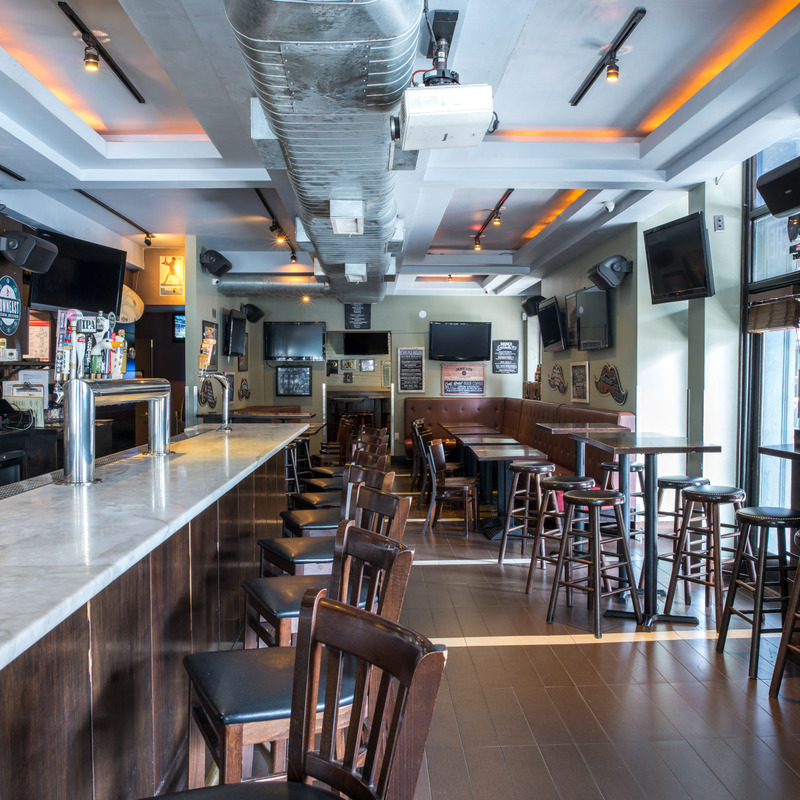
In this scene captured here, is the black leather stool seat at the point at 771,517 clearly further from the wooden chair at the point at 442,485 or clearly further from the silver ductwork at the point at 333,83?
the wooden chair at the point at 442,485

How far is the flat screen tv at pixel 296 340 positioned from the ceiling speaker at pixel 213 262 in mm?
→ 2729

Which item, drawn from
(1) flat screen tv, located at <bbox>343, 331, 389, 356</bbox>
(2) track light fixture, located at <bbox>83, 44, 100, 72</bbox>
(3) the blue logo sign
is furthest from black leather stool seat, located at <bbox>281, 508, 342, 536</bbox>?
(1) flat screen tv, located at <bbox>343, 331, 389, 356</bbox>

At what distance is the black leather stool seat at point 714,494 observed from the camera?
343 cm

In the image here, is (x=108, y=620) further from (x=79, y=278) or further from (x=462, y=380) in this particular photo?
(x=462, y=380)

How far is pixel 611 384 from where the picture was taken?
22.0 feet

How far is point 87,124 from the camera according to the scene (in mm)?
4500

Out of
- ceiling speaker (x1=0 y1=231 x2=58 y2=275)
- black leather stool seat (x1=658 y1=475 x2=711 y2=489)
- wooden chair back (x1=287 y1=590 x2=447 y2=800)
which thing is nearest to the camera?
wooden chair back (x1=287 y1=590 x2=447 y2=800)

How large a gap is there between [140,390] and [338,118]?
1.54 meters

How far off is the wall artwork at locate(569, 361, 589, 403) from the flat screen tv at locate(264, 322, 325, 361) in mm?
4734

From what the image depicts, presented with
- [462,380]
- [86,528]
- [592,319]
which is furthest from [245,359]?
[86,528]

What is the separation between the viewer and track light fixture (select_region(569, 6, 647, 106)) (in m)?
3.21

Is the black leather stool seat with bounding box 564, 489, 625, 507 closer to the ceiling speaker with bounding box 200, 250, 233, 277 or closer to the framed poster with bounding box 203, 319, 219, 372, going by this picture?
the framed poster with bounding box 203, 319, 219, 372

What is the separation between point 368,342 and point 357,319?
456 millimetres

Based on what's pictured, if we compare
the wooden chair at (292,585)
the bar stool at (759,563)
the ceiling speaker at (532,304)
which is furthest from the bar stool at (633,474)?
the ceiling speaker at (532,304)
